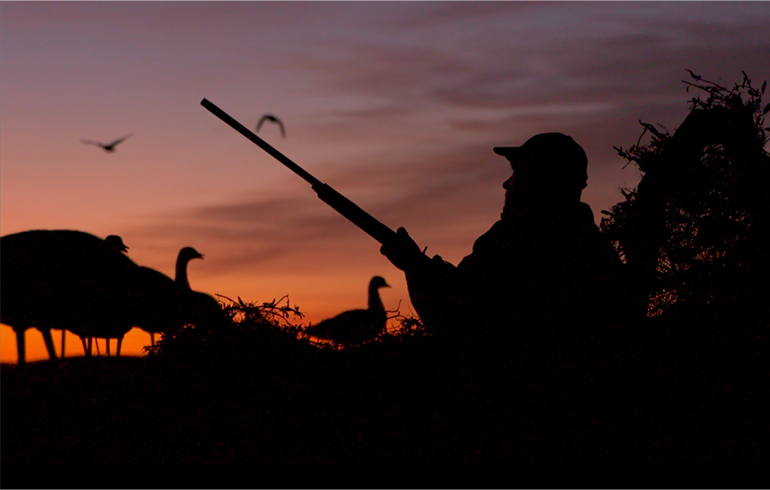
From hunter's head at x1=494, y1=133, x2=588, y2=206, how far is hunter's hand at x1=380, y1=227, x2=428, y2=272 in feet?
3.06

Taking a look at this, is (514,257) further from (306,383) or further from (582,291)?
(306,383)

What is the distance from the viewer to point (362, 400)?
6.56m

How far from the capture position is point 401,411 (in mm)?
6312

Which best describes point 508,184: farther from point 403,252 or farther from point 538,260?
point 403,252

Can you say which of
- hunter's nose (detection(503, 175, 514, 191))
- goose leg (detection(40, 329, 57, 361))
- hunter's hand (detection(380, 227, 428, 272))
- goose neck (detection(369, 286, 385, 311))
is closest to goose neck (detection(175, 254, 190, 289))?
goose neck (detection(369, 286, 385, 311))

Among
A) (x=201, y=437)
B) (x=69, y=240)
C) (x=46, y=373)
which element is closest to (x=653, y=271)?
(x=201, y=437)

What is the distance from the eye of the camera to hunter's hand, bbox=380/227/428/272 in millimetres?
7109

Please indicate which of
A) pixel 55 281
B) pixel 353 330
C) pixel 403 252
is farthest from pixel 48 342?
pixel 403 252

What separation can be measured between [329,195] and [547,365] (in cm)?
277

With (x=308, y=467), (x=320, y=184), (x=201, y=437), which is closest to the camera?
(x=308, y=467)

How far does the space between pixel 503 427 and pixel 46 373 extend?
15.5 ft

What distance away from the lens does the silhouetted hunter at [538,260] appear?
6.60m

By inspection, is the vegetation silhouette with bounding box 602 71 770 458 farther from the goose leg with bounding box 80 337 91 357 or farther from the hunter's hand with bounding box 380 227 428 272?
the goose leg with bounding box 80 337 91 357

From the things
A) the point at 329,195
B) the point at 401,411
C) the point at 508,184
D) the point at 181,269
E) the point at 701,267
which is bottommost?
the point at 401,411
